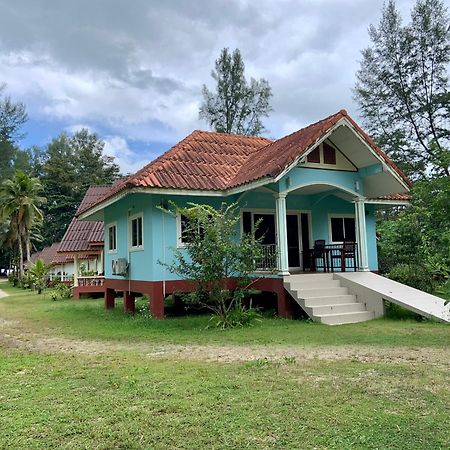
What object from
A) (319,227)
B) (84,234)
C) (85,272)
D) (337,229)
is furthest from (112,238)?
(84,234)

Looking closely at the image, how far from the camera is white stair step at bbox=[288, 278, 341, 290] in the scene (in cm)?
1166

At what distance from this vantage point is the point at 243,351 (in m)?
7.76

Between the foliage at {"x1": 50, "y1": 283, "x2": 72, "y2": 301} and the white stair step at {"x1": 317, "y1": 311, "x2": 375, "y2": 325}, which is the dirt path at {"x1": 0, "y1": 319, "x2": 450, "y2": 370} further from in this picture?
the foliage at {"x1": 50, "y1": 283, "x2": 72, "y2": 301}

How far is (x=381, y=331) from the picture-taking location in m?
9.40

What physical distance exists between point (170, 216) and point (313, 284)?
4.30m

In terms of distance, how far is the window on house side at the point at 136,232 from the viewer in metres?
13.2

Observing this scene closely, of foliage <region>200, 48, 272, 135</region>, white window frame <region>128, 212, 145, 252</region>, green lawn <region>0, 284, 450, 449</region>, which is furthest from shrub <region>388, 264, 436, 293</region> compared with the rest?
foliage <region>200, 48, 272, 135</region>

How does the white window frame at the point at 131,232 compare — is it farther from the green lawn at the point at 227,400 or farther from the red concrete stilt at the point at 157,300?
the green lawn at the point at 227,400

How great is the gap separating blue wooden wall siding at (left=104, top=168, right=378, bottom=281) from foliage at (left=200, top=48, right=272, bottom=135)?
1884 centimetres

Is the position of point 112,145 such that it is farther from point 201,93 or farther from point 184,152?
point 184,152

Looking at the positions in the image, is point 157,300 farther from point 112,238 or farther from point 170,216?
point 112,238

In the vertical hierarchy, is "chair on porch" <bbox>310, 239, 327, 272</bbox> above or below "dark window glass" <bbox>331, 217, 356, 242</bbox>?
below

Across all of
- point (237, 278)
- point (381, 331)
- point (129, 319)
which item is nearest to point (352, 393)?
point (381, 331)

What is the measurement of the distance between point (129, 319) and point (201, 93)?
24.4 m
